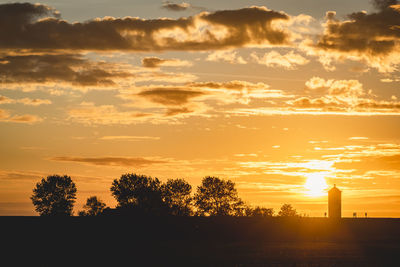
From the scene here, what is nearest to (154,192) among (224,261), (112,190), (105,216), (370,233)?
(112,190)

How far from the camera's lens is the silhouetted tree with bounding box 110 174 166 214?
108 meters

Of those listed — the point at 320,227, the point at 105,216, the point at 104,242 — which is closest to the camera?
the point at 104,242

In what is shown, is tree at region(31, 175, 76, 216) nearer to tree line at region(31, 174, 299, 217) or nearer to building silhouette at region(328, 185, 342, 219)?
tree line at region(31, 174, 299, 217)

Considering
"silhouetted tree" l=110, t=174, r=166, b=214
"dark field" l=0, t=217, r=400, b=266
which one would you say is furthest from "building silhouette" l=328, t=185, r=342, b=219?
"silhouetted tree" l=110, t=174, r=166, b=214

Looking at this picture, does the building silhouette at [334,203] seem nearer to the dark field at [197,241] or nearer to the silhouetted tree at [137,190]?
the dark field at [197,241]

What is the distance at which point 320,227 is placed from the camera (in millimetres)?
87688

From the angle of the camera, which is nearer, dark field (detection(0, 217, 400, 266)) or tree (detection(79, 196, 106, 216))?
dark field (detection(0, 217, 400, 266))

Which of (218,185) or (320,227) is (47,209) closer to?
(218,185)

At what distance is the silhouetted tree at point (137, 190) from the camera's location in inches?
4269

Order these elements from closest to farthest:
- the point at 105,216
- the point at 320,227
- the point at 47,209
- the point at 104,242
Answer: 1. the point at 104,242
2. the point at 105,216
3. the point at 320,227
4. the point at 47,209

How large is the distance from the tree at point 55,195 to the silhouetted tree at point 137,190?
310 inches

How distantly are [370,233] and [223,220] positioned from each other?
830 inches

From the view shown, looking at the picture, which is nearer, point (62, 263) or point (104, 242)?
point (62, 263)

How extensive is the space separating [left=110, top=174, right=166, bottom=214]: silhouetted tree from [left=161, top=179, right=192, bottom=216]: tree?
1.55 metres
